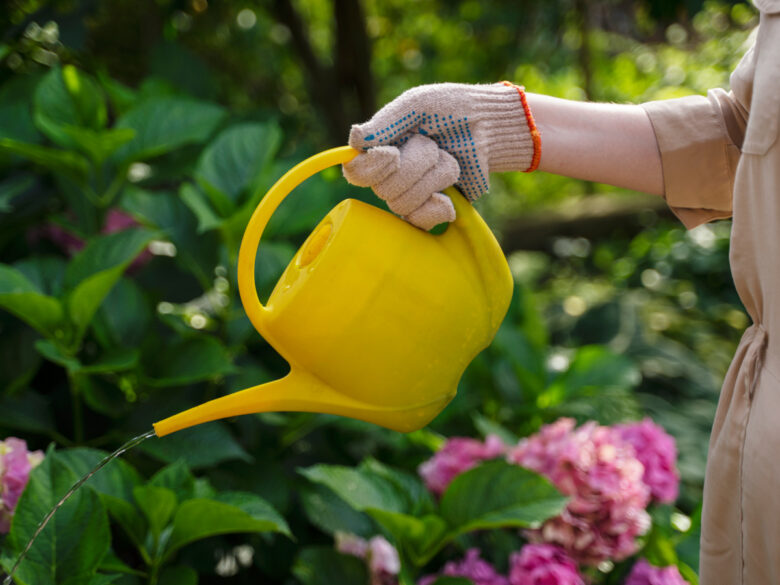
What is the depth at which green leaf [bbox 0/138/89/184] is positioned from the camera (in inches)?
55.6

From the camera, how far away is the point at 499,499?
1.12 metres

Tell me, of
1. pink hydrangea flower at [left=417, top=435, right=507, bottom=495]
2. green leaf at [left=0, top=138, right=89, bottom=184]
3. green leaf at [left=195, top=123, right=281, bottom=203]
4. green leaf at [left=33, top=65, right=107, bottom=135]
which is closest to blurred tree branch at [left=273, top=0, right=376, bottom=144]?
green leaf at [left=195, top=123, right=281, bottom=203]

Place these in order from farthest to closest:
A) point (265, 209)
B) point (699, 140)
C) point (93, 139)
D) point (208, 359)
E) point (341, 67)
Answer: point (341, 67), point (93, 139), point (208, 359), point (699, 140), point (265, 209)

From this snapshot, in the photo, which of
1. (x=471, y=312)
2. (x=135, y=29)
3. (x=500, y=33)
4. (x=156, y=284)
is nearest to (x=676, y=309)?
(x=500, y=33)

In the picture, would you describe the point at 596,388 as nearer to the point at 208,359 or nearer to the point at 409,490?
the point at 409,490

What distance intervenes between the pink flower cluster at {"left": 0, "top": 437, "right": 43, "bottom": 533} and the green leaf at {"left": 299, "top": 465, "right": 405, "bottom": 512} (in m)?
0.38

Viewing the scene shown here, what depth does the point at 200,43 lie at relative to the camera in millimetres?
3039

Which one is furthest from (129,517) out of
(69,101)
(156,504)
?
(69,101)

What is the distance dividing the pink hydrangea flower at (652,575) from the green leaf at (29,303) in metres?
1.00

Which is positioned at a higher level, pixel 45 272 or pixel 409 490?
pixel 45 272

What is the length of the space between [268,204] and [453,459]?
0.72 m

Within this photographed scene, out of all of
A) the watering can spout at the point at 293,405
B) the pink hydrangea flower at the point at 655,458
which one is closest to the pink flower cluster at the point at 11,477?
the watering can spout at the point at 293,405

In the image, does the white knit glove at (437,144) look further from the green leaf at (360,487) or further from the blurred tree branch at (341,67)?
the blurred tree branch at (341,67)

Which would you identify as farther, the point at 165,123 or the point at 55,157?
the point at 165,123
